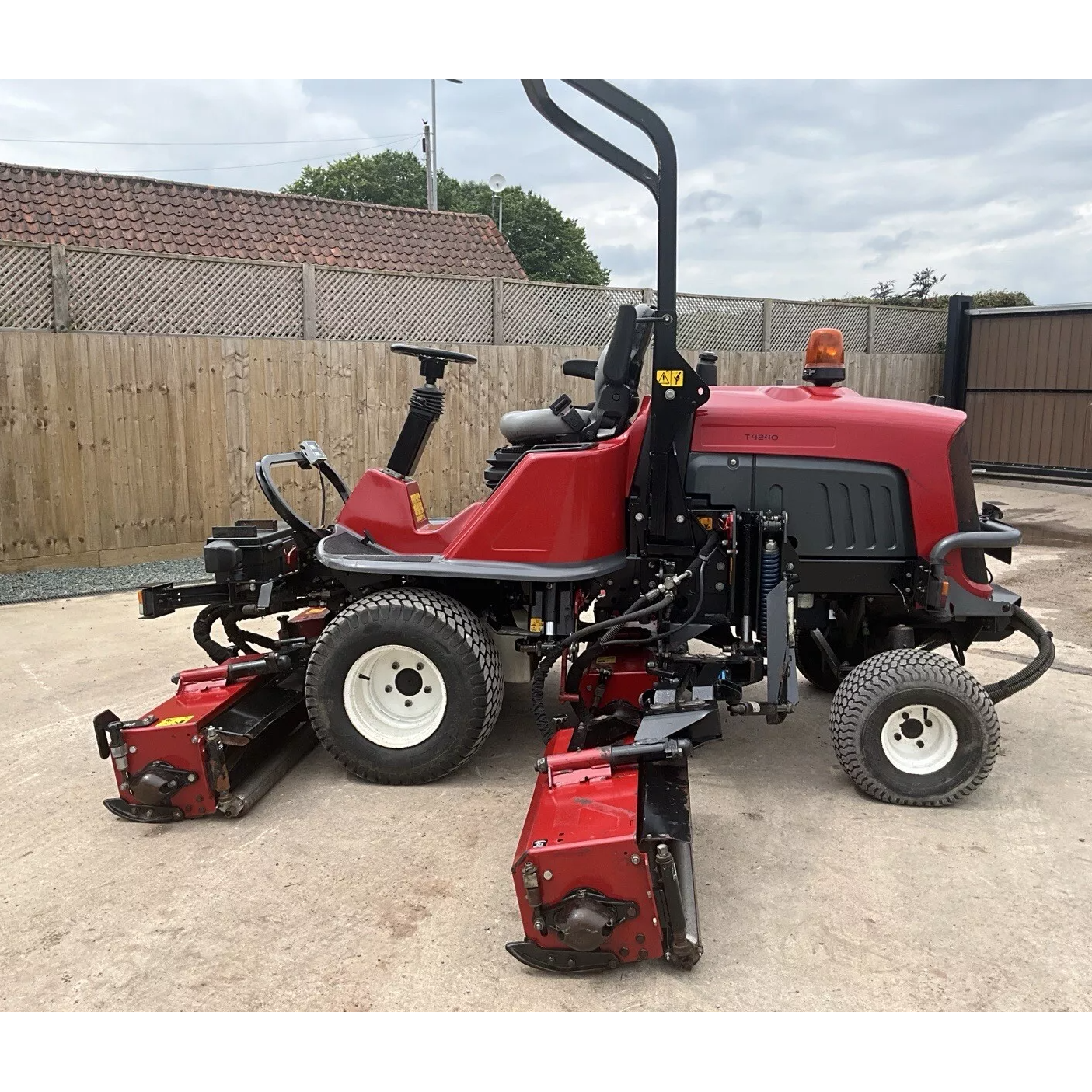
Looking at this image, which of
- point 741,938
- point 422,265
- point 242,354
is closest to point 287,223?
point 422,265

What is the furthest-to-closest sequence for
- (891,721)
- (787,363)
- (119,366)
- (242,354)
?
1. (787,363)
2. (242,354)
3. (119,366)
4. (891,721)

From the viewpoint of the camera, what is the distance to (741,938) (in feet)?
8.80

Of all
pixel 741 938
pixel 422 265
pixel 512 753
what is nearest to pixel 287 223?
pixel 422 265

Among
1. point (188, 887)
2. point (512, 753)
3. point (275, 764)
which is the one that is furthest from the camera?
point (512, 753)

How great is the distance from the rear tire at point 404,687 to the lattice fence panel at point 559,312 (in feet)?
23.3

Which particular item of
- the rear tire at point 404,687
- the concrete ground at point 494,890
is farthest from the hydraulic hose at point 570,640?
the concrete ground at point 494,890

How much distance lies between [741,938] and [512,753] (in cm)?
162

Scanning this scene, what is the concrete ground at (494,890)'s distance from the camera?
8.08 feet

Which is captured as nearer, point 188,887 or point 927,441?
point 188,887

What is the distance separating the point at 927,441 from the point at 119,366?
6.52 meters

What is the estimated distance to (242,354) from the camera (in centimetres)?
829

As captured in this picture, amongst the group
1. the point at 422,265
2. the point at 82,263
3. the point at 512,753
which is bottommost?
the point at 512,753
